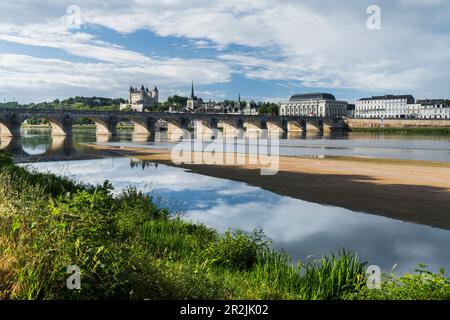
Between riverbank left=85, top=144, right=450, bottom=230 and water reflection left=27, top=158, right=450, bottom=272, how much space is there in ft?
3.92

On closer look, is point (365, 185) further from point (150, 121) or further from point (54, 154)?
point (150, 121)

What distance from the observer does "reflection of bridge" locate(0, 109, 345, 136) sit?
91625 mm

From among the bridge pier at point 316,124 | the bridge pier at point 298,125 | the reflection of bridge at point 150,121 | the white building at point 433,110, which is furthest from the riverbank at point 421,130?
the white building at point 433,110

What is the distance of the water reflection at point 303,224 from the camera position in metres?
12.1

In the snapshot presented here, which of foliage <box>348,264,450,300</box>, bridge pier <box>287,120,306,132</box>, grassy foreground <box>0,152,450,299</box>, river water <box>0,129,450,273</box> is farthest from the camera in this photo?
bridge pier <box>287,120,306,132</box>

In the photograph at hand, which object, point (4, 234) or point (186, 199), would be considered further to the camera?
point (186, 199)

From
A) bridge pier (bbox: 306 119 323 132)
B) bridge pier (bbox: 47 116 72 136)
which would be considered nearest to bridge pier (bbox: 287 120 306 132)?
bridge pier (bbox: 306 119 323 132)

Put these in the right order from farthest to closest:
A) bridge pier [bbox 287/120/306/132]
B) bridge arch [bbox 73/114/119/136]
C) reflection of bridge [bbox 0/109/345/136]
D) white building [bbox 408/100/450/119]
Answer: white building [bbox 408/100/450/119], bridge pier [bbox 287/120/306/132], bridge arch [bbox 73/114/119/136], reflection of bridge [bbox 0/109/345/136]

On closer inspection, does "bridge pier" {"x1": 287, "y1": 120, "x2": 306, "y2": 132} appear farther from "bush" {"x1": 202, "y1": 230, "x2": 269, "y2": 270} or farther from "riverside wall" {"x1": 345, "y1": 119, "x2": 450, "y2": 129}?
"bush" {"x1": 202, "y1": 230, "x2": 269, "y2": 270}

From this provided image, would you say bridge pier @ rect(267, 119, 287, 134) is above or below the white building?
below
